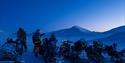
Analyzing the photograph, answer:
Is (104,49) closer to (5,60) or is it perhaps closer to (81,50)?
(81,50)

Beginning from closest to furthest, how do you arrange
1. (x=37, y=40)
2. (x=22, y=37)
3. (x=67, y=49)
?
(x=37, y=40), (x=22, y=37), (x=67, y=49)

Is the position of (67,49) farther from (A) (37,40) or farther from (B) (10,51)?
(B) (10,51)

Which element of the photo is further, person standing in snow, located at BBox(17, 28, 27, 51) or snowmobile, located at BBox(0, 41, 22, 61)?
person standing in snow, located at BBox(17, 28, 27, 51)

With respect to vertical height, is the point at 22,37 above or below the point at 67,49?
above

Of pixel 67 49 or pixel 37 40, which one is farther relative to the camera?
pixel 67 49

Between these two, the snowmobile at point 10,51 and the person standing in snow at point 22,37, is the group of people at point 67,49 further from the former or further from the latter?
the snowmobile at point 10,51

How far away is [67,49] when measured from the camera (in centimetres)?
3878

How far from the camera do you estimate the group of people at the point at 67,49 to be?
1469 inches

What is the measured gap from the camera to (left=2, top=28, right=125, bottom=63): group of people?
37312 mm

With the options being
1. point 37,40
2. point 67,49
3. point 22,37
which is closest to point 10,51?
point 22,37

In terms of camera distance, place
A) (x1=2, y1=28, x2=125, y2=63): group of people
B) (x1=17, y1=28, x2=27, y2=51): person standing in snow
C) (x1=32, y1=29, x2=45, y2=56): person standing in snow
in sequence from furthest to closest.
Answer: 1. (x1=17, y1=28, x2=27, y2=51): person standing in snow
2. (x1=2, y1=28, x2=125, y2=63): group of people
3. (x1=32, y1=29, x2=45, y2=56): person standing in snow

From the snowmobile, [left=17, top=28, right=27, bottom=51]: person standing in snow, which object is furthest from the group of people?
the snowmobile

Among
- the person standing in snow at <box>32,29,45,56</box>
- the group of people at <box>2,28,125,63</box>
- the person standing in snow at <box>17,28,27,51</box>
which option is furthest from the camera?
the person standing in snow at <box>17,28,27,51</box>

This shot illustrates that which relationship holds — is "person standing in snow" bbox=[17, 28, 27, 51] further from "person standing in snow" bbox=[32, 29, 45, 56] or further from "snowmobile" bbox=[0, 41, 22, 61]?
"person standing in snow" bbox=[32, 29, 45, 56]
